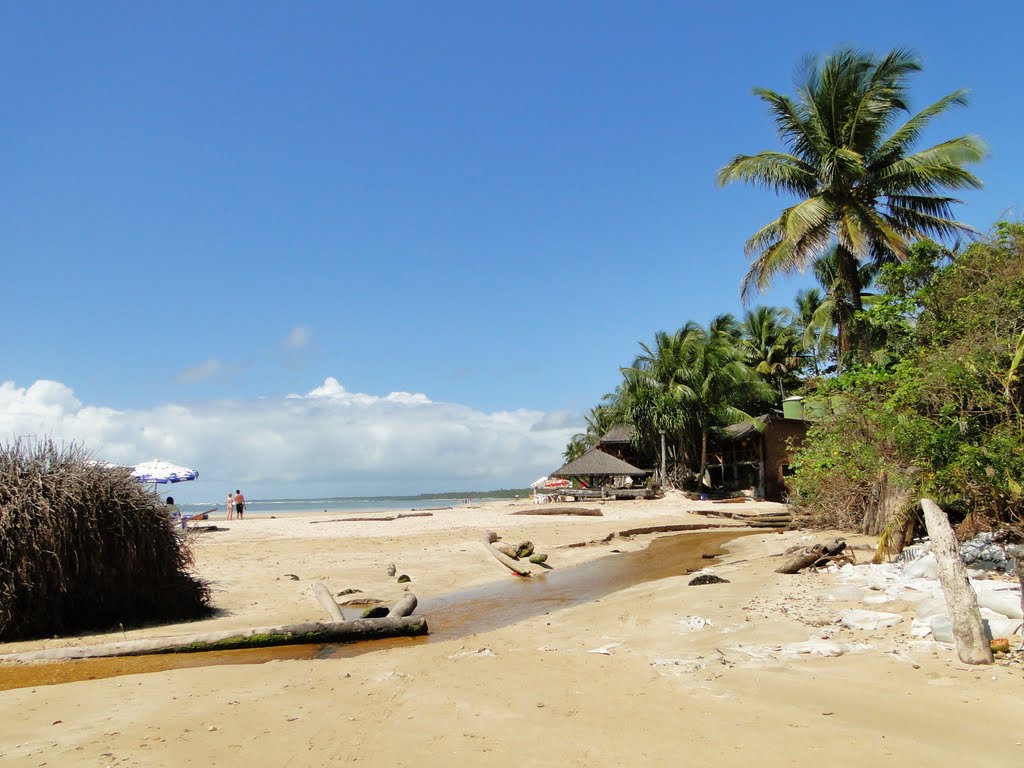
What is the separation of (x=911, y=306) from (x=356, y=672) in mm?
12095

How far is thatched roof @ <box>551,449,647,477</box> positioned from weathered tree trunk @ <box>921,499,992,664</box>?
30.8m

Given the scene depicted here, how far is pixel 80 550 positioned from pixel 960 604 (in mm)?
9849

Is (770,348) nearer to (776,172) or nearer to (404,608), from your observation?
(776,172)

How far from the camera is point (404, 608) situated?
9.82m

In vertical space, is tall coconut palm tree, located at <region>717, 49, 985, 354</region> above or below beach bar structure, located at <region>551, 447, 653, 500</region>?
above

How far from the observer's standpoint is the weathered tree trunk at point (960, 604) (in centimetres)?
539

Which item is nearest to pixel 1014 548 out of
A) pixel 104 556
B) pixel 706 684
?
pixel 706 684

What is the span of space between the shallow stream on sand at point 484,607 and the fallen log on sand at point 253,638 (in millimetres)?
Result: 78

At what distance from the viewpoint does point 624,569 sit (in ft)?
49.1

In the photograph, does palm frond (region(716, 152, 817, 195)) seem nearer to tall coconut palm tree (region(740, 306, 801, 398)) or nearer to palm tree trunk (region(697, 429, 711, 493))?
palm tree trunk (region(697, 429, 711, 493))

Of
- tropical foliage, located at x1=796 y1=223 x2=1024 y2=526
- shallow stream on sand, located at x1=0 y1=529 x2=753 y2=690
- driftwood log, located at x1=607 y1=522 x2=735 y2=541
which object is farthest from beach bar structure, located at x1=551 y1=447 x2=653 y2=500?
tropical foliage, located at x1=796 y1=223 x2=1024 y2=526

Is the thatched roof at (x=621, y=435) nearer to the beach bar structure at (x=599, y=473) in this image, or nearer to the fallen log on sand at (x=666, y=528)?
the beach bar structure at (x=599, y=473)

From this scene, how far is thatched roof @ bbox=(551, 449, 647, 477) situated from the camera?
120ft

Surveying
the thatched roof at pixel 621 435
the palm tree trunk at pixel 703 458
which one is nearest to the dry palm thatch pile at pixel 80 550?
the palm tree trunk at pixel 703 458
